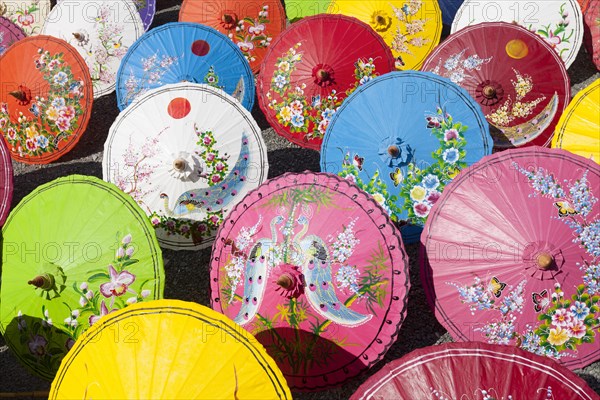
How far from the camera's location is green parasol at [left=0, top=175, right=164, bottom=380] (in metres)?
3.61

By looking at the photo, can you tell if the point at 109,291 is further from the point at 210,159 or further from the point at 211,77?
the point at 211,77

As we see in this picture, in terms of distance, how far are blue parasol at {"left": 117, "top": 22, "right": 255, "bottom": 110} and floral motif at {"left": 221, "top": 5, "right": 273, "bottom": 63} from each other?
25.5 inches

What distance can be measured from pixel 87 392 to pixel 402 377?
173 centimetres

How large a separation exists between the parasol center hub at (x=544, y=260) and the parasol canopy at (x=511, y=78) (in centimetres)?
203

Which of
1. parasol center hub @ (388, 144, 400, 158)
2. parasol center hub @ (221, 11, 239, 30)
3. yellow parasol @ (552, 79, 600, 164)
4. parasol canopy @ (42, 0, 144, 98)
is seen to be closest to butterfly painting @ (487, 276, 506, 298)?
parasol center hub @ (388, 144, 400, 158)

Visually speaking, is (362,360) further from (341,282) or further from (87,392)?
(87,392)

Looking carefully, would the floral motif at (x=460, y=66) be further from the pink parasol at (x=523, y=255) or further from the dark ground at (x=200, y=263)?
the dark ground at (x=200, y=263)

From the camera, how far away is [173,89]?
469cm

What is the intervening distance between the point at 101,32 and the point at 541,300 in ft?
19.8

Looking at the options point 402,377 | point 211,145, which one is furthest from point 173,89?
point 402,377

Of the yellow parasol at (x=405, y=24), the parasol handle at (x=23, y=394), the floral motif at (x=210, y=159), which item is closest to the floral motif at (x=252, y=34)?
the yellow parasol at (x=405, y=24)

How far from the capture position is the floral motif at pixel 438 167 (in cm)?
426

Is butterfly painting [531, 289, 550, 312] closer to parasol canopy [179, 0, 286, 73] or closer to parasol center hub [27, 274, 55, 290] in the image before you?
parasol center hub [27, 274, 55, 290]

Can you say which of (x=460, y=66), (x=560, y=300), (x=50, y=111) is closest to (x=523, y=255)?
(x=560, y=300)
